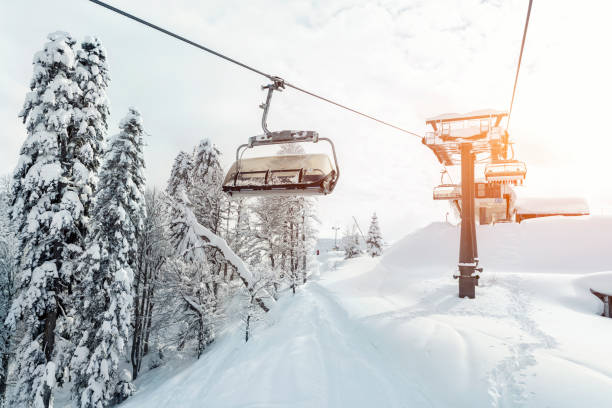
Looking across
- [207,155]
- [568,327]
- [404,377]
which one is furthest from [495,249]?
[207,155]

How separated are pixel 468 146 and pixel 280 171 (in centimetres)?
1224

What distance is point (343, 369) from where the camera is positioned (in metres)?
9.13

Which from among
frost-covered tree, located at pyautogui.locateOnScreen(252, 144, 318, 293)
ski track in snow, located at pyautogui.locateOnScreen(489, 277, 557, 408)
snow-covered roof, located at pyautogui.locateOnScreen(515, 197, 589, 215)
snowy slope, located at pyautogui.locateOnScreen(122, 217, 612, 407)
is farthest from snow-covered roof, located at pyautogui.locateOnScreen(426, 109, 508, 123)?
snow-covered roof, located at pyautogui.locateOnScreen(515, 197, 589, 215)

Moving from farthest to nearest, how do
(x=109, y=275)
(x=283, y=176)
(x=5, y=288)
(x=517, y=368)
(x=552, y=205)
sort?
(x=552, y=205), (x=5, y=288), (x=109, y=275), (x=517, y=368), (x=283, y=176)

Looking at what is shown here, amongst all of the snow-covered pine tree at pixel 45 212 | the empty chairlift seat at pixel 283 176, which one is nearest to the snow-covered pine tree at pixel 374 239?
the snow-covered pine tree at pixel 45 212

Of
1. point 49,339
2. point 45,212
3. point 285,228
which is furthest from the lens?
point 285,228

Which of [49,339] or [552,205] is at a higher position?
[552,205]

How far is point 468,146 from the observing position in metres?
15.7

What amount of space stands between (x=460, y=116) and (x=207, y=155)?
23.7 meters

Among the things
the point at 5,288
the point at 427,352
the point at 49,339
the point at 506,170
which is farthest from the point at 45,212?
the point at 506,170

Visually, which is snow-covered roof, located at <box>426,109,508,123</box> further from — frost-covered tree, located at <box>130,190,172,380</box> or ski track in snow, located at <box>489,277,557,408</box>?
frost-covered tree, located at <box>130,190,172,380</box>

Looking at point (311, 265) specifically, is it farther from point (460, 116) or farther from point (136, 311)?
point (460, 116)

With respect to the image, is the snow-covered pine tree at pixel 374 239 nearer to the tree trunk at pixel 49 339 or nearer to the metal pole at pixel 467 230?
the metal pole at pixel 467 230

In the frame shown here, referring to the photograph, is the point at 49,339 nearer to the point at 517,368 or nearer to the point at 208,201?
the point at 208,201
